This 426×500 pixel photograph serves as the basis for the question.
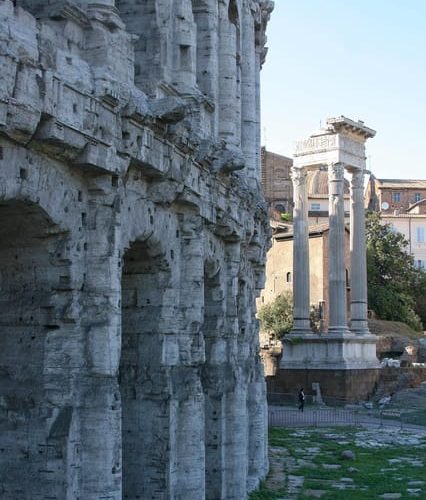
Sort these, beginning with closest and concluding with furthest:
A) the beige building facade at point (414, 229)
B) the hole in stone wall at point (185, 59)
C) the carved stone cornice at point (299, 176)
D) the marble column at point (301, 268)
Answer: the hole in stone wall at point (185, 59)
the marble column at point (301, 268)
the carved stone cornice at point (299, 176)
the beige building facade at point (414, 229)

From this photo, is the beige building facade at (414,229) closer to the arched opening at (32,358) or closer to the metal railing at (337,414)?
the metal railing at (337,414)

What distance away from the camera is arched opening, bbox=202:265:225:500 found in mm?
14148

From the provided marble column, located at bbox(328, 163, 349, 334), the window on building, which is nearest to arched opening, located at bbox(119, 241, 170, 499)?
marble column, located at bbox(328, 163, 349, 334)

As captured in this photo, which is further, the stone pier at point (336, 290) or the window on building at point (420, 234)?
the window on building at point (420, 234)

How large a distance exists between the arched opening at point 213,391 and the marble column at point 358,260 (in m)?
25.4

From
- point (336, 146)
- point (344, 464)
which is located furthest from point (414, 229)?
point (344, 464)

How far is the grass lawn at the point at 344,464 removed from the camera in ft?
53.7

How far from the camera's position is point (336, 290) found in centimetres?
3844

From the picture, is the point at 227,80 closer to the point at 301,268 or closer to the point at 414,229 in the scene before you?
the point at 301,268

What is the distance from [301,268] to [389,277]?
48.3 ft

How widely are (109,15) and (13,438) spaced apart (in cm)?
477

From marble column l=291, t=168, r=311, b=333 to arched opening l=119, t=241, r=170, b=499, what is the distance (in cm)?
2734

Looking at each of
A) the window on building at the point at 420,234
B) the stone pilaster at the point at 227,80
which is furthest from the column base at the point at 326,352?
the window on building at the point at 420,234

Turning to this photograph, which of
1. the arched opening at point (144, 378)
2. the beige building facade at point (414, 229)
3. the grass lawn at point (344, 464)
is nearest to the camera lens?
the arched opening at point (144, 378)
